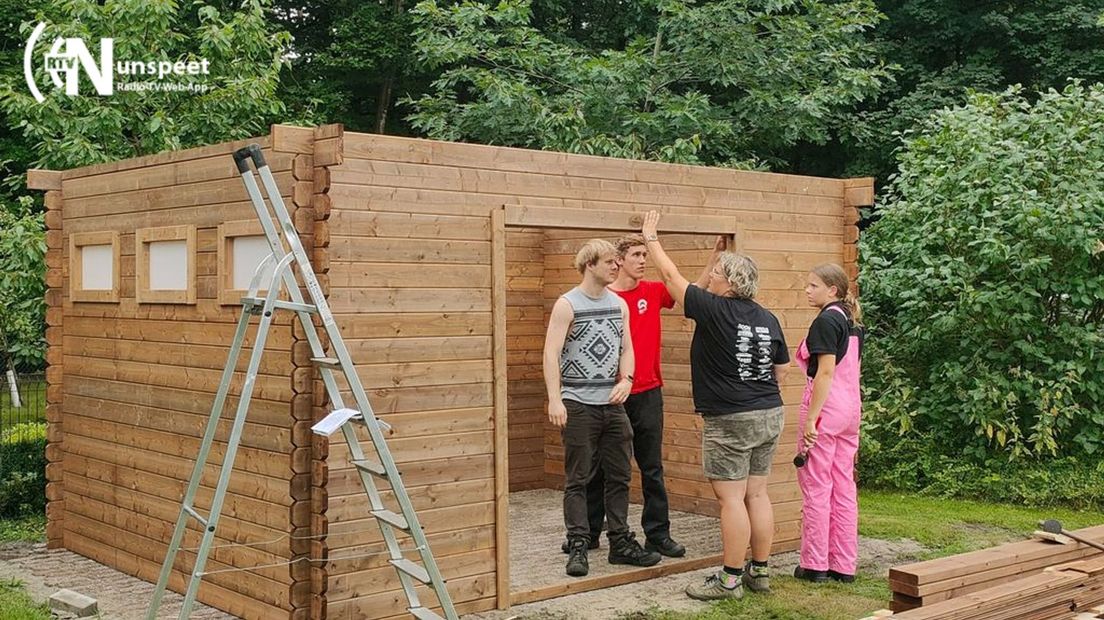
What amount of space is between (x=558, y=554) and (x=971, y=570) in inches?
99.8

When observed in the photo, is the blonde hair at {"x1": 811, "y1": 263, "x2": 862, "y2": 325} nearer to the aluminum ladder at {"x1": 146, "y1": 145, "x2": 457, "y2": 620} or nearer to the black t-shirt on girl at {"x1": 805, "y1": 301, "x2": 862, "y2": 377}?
the black t-shirt on girl at {"x1": 805, "y1": 301, "x2": 862, "y2": 377}

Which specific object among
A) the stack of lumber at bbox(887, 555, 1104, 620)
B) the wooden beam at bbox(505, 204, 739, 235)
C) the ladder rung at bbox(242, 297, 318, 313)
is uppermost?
the wooden beam at bbox(505, 204, 739, 235)

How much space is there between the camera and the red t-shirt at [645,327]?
667 centimetres

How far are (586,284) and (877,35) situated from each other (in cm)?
1302

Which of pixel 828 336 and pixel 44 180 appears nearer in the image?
pixel 828 336

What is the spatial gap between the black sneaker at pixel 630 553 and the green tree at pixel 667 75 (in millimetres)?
6827

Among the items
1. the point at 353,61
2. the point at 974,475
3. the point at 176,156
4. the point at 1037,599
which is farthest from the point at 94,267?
the point at 353,61

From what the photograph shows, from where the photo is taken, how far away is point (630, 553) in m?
6.35

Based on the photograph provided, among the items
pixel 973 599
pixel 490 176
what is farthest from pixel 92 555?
pixel 973 599

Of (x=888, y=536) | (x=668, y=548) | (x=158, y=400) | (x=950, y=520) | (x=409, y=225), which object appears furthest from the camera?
(x=950, y=520)

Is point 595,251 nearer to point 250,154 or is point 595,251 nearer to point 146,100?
point 250,154

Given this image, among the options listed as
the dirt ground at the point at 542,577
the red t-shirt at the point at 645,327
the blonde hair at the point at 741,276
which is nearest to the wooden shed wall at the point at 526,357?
the dirt ground at the point at 542,577

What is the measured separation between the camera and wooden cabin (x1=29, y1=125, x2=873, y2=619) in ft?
16.8

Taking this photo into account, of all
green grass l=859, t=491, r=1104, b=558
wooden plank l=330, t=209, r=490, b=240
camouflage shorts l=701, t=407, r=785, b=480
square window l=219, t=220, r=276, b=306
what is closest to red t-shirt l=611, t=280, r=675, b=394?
camouflage shorts l=701, t=407, r=785, b=480
